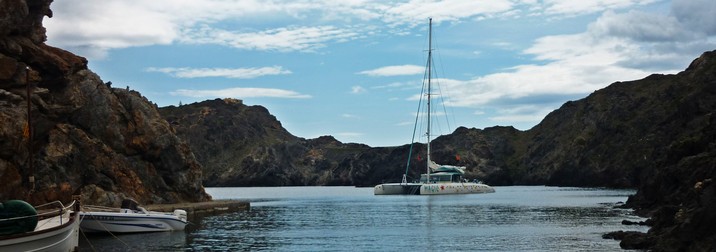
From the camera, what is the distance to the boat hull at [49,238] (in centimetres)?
2914

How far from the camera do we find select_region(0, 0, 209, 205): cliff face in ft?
194

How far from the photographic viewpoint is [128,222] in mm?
57031

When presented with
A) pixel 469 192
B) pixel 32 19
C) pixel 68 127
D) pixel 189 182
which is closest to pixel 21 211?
pixel 32 19

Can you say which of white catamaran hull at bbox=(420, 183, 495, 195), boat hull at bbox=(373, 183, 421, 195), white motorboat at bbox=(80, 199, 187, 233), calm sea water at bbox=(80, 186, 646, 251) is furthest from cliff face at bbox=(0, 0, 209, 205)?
boat hull at bbox=(373, 183, 421, 195)

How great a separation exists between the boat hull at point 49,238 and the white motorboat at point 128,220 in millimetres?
16692

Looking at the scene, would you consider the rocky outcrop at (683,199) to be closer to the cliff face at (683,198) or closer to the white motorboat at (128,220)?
the cliff face at (683,198)

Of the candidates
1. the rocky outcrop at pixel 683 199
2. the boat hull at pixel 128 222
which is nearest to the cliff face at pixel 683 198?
the rocky outcrop at pixel 683 199

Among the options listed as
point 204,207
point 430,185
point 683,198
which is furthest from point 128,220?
point 430,185

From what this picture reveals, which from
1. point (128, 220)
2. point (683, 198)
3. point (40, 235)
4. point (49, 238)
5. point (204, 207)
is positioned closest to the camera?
point (40, 235)

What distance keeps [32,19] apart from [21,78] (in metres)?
8.71

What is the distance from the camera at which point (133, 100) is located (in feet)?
315

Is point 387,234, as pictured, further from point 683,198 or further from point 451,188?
point 451,188

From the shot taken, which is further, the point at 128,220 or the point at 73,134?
the point at 73,134

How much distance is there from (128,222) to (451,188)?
11464 cm
